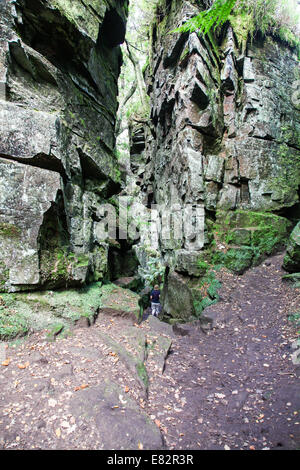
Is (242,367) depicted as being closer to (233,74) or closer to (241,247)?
(241,247)

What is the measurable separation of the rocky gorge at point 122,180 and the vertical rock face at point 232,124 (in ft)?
0.21

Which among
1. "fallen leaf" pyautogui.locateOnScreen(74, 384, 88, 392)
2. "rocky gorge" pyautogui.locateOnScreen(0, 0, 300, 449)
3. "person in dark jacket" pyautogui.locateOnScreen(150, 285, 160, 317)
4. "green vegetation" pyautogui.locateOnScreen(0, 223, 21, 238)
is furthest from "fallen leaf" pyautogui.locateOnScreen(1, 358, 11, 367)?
"person in dark jacket" pyautogui.locateOnScreen(150, 285, 160, 317)

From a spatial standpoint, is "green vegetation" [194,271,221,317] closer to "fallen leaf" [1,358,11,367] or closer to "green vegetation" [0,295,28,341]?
"green vegetation" [0,295,28,341]

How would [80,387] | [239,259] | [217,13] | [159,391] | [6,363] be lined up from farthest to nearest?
1. [239,259]
2. [159,391]
3. [6,363]
4. [80,387]
5. [217,13]

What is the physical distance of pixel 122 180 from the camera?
381 inches

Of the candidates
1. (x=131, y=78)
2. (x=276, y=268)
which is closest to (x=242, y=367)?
(x=276, y=268)

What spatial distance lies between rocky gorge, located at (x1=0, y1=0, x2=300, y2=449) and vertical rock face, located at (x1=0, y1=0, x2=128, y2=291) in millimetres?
27

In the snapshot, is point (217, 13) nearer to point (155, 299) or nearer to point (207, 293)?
point (207, 293)

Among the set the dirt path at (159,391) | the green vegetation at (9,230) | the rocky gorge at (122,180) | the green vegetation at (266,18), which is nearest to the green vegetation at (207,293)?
the rocky gorge at (122,180)

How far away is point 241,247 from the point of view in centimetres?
946

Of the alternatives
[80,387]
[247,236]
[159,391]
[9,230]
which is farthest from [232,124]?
[80,387]

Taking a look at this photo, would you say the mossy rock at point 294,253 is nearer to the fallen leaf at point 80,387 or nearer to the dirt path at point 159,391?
the dirt path at point 159,391

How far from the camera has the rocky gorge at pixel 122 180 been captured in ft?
14.3

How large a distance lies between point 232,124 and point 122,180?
6.49 m
